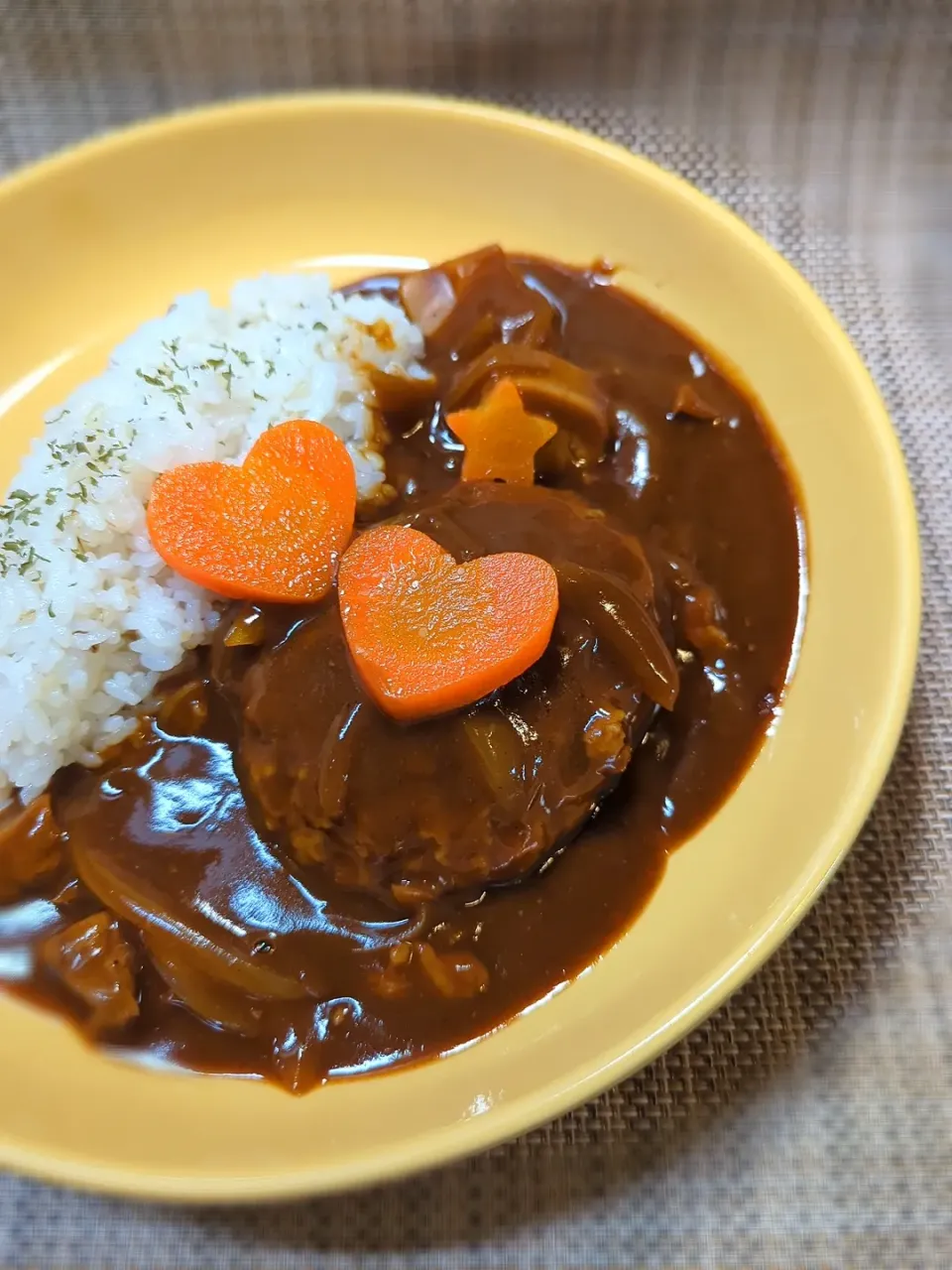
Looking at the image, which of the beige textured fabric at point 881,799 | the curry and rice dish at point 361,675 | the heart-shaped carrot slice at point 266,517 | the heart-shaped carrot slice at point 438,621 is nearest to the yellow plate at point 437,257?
the curry and rice dish at point 361,675

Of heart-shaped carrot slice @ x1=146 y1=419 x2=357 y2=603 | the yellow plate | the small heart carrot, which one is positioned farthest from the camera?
the small heart carrot

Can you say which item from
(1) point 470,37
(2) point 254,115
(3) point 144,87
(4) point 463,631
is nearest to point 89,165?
(2) point 254,115

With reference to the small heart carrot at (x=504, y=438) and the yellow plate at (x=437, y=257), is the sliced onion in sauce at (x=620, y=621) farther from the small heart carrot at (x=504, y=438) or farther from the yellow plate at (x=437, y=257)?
the small heart carrot at (x=504, y=438)

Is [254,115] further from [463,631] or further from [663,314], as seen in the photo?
[463,631]

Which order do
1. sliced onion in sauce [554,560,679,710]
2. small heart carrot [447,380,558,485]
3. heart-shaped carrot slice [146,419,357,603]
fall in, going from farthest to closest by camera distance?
small heart carrot [447,380,558,485]
heart-shaped carrot slice [146,419,357,603]
sliced onion in sauce [554,560,679,710]

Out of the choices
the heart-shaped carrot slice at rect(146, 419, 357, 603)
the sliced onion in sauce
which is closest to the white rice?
the heart-shaped carrot slice at rect(146, 419, 357, 603)

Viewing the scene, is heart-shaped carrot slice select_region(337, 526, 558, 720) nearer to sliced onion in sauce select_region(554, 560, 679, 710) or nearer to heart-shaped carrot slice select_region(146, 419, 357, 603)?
sliced onion in sauce select_region(554, 560, 679, 710)
